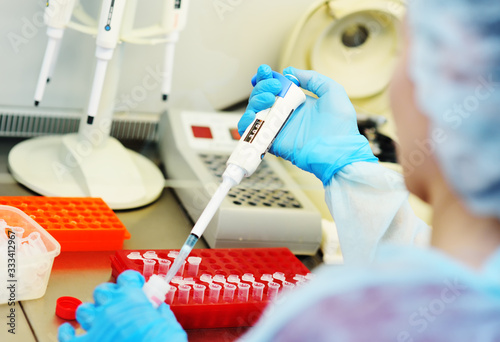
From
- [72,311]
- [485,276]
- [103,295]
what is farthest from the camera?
[72,311]

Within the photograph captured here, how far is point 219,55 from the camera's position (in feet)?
5.32

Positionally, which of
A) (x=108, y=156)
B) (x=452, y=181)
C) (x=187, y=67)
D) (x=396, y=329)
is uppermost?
(x=452, y=181)

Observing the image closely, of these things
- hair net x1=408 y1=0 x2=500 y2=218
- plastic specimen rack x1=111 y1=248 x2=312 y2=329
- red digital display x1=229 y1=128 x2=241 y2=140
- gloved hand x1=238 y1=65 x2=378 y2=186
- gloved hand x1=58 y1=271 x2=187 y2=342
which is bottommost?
plastic specimen rack x1=111 y1=248 x2=312 y2=329

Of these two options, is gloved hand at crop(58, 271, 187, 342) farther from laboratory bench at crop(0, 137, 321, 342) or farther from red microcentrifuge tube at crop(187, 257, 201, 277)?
red microcentrifuge tube at crop(187, 257, 201, 277)

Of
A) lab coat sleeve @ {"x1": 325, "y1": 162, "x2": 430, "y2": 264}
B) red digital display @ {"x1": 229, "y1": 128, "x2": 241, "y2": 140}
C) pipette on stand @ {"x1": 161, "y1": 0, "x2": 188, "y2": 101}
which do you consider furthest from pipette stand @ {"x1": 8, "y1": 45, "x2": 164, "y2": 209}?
lab coat sleeve @ {"x1": 325, "y1": 162, "x2": 430, "y2": 264}

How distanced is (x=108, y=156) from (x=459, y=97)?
1.01 m

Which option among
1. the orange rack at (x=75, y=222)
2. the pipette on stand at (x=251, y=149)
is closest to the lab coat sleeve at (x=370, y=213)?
the pipette on stand at (x=251, y=149)

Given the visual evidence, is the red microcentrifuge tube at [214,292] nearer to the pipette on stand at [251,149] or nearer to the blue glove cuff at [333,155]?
the pipette on stand at [251,149]

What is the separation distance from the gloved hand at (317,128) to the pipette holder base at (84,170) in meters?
0.37

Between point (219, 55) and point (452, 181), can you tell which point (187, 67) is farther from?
point (452, 181)

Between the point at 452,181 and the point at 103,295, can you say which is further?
the point at 103,295

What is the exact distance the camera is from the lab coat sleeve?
1.01 m

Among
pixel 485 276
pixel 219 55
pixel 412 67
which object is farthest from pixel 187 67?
pixel 485 276

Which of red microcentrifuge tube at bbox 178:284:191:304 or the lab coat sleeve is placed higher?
the lab coat sleeve
